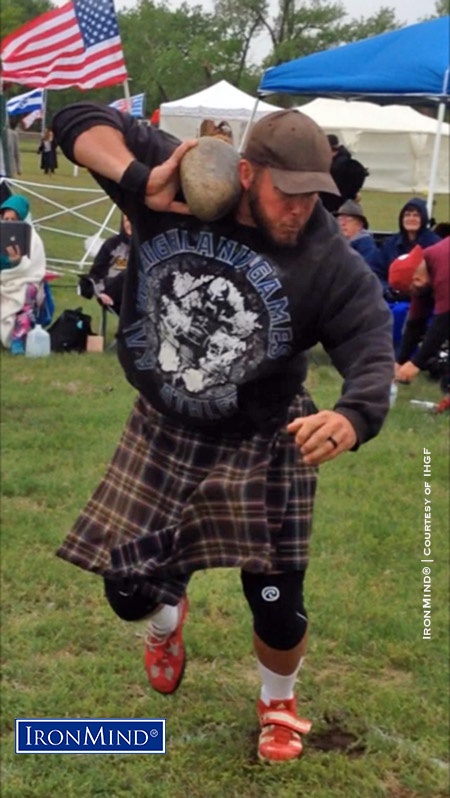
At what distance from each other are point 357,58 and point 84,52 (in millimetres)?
2523

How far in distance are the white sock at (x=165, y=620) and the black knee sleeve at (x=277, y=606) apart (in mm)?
284

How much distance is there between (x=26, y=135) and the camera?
18469 mm

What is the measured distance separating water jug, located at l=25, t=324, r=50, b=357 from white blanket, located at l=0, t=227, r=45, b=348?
0.28 metres

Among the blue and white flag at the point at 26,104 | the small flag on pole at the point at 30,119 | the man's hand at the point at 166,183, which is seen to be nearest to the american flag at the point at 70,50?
the man's hand at the point at 166,183

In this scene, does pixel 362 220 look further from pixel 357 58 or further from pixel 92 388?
pixel 92 388

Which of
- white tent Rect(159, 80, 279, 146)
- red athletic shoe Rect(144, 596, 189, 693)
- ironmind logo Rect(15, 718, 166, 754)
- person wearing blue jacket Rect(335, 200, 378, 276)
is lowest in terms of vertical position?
red athletic shoe Rect(144, 596, 189, 693)

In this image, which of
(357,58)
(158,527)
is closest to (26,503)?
(158,527)

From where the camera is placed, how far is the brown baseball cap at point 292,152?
2.38 metres

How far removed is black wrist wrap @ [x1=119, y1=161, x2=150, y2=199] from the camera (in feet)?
8.02

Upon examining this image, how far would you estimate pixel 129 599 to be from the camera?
286 centimetres

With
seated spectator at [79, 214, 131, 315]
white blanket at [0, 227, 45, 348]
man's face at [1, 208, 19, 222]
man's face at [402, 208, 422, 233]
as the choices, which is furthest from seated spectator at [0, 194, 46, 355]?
man's face at [402, 208, 422, 233]

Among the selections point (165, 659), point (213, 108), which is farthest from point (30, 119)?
point (165, 659)

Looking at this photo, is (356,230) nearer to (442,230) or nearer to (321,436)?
(442,230)

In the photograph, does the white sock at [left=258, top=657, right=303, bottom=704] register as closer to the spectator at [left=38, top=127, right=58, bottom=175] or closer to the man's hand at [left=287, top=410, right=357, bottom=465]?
the man's hand at [left=287, top=410, right=357, bottom=465]
